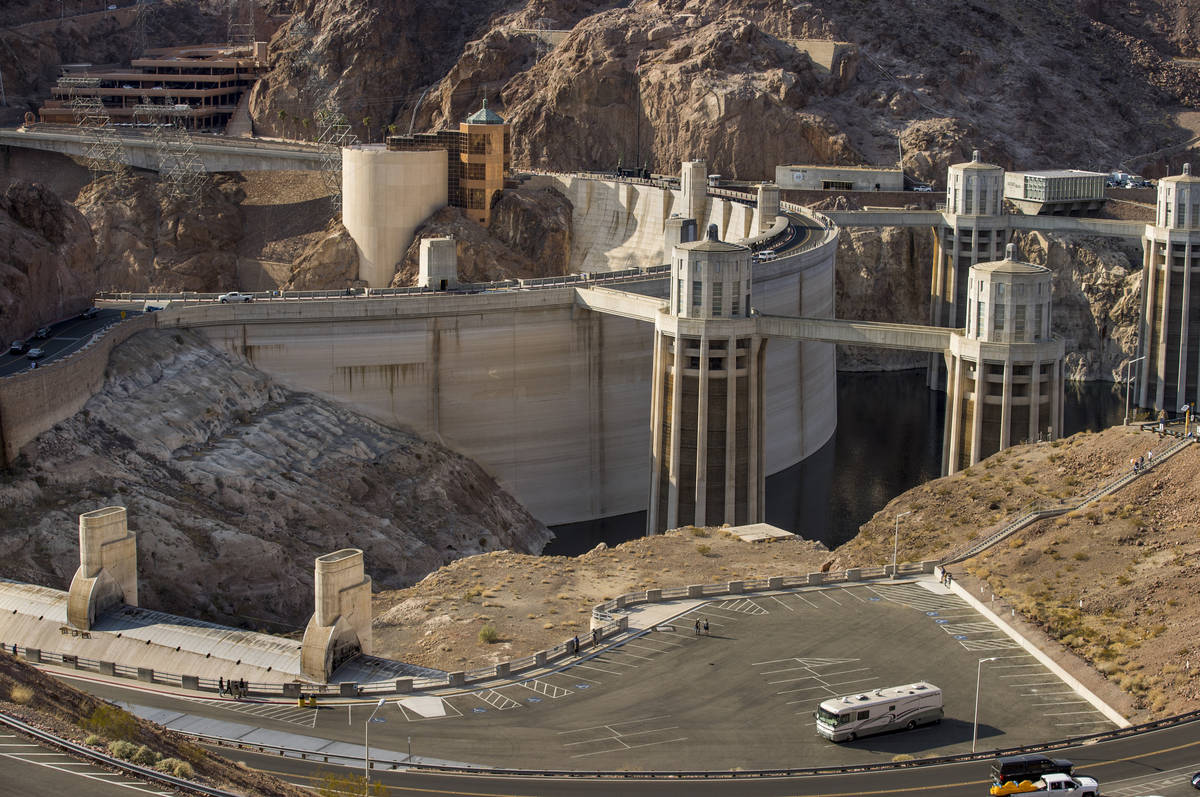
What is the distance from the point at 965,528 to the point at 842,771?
89.4 ft

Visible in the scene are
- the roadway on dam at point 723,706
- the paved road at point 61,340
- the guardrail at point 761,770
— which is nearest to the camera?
the guardrail at point 761,770

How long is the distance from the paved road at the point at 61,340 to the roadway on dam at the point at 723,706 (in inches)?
1393

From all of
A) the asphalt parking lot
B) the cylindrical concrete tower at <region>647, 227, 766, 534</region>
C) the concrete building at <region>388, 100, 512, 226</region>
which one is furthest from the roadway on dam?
the concrete building at <region>388, 100, 512, 226</region>

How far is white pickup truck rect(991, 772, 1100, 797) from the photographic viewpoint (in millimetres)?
54375

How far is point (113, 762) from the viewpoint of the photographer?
48.7 meters

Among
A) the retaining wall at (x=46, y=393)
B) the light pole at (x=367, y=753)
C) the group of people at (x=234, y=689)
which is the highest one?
the retaining wall at (x=46, y=393)

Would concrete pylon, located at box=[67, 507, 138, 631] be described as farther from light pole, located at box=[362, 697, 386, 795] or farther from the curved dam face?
the curved dam face

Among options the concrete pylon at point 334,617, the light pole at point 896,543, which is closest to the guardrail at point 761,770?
the concrete pylon at point 334,617

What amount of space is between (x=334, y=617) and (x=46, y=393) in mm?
34168

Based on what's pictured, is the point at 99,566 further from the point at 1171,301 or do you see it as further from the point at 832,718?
the point at 1171,301

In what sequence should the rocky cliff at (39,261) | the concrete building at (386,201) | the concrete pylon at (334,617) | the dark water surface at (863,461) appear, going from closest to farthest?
the concrete pylon at (334,617) < the rocky cliff at (39,261) < the dark water surface at (863,461) < the concrete building at (386,201)

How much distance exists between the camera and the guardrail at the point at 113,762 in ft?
156

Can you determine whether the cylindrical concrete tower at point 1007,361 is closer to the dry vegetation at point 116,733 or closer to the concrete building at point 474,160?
the dry vegetation at point 116,733

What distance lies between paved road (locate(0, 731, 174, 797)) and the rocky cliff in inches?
2391
